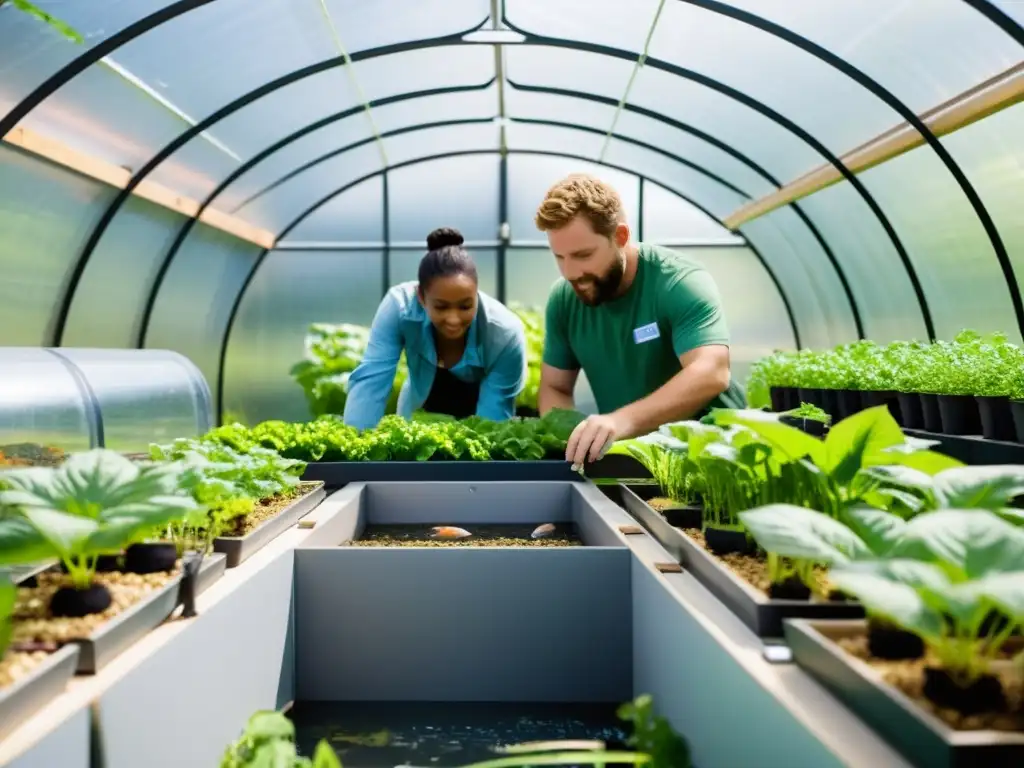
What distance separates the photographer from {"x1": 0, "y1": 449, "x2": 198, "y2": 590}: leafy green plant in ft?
3.38

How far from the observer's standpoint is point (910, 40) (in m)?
4.87

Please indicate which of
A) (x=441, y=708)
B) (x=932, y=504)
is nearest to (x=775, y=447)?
(x=932, y=504)

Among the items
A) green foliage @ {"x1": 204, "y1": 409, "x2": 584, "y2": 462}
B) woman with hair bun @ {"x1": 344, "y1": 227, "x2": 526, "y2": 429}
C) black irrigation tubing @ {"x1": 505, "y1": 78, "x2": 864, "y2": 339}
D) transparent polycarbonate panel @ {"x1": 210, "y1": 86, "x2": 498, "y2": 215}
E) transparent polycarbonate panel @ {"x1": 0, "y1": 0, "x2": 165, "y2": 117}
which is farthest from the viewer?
transparent polycarbonate panel @ {"x1": 210, "y1": 86, "x2": 498, "y2": 215}

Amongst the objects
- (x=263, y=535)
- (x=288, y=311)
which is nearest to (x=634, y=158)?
A: (x=288, y=311)

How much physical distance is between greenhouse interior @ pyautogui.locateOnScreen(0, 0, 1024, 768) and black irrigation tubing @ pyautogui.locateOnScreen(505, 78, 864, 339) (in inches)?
1.7

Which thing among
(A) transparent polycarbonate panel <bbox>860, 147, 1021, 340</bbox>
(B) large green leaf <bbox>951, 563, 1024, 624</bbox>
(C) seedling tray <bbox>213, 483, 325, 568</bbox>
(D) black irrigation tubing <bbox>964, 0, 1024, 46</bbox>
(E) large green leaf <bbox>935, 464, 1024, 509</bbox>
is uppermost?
(D) black irrigation tubing <bbox>964, 0, 1024, 46</bbox>

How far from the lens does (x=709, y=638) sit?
1094mm

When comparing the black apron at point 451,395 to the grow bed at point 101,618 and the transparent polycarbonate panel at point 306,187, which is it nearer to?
the grow bed at point 101,618

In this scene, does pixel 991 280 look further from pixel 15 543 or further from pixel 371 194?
pixel 371 194

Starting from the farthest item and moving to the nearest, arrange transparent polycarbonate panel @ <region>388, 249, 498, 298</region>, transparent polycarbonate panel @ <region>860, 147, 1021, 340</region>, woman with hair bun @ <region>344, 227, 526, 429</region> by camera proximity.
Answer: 1. transparent polycarbonate panel @ <region>388, 249, 498, 298</region>
2. transparent polycarbonate panel @ <region>860, 147, 1021, 340</region>
3. woman with hair bun @ <region>344, 227, 526, 429</region>

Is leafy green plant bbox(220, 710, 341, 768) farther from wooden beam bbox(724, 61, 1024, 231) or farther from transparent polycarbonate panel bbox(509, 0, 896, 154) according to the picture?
transparent polycarbonate panel bbox(509, 0, 896, 154)

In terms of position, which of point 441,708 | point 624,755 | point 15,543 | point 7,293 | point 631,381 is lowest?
point 441,708

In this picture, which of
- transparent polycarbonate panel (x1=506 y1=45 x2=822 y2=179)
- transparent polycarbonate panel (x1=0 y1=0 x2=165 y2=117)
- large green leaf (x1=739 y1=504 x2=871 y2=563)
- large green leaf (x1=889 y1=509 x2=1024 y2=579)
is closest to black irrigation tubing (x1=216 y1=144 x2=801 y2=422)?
transparent polycarbonate panel (x1=506 y1=45 x2=822 y2=179)

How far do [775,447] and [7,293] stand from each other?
5310 millimetres
